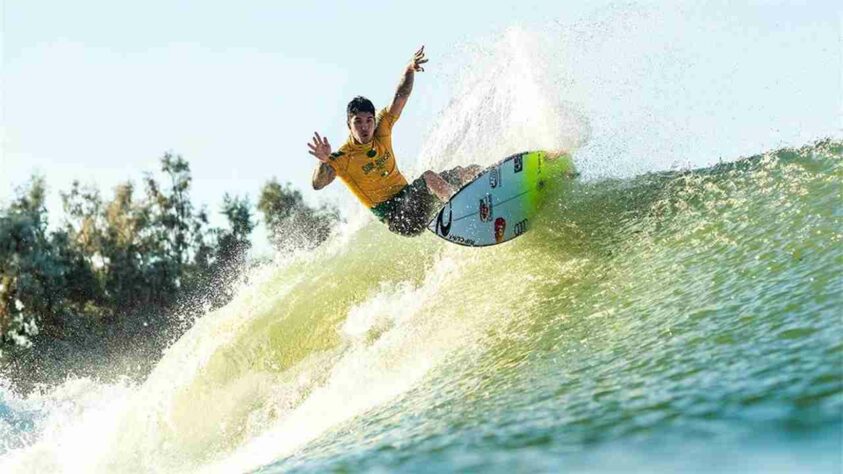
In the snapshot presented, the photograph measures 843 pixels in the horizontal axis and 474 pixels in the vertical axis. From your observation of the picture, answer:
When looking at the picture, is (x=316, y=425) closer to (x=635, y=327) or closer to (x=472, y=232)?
(x=635, y=327)

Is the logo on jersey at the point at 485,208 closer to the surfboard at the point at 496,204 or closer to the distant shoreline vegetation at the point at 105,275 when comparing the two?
the surfboard at the point at 496,204

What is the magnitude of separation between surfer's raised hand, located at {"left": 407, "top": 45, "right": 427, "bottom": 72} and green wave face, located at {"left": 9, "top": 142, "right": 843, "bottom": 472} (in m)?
2.44

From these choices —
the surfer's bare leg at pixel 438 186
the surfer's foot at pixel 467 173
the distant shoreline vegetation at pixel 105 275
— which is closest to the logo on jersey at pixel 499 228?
the surfer's foot at pixel 467 173

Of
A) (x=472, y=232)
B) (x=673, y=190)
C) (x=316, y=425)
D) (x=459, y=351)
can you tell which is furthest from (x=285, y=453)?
(x=673, y=190)

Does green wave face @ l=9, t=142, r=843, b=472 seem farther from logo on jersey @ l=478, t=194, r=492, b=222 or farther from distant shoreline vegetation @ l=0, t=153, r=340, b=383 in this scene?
distant shoreline vegetation @ l=0, t=153, r=340, b=383

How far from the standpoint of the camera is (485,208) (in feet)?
33.2

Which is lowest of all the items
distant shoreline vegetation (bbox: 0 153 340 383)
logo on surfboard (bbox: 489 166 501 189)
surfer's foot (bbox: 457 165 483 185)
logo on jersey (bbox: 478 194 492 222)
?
logo on jersey (bbox: 478 194 492 222)

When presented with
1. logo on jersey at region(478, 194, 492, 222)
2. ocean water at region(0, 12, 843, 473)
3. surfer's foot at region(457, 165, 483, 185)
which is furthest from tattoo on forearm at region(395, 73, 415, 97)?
ocean water at region(0, 12, 843, 473)

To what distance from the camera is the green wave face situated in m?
4.24

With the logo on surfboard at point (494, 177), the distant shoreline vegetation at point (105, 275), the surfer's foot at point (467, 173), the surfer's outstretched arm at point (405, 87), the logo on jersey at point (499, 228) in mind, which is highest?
the distant shoreline vegetation at point (105, 275)

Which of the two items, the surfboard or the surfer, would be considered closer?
the surfer

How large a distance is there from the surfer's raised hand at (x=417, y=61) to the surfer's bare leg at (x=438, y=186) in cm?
126

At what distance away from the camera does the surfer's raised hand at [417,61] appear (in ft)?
33.1

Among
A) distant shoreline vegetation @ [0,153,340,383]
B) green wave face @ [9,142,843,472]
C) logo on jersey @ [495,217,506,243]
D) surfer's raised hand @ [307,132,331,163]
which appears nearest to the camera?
green wave face @ [9,142,843,472]
